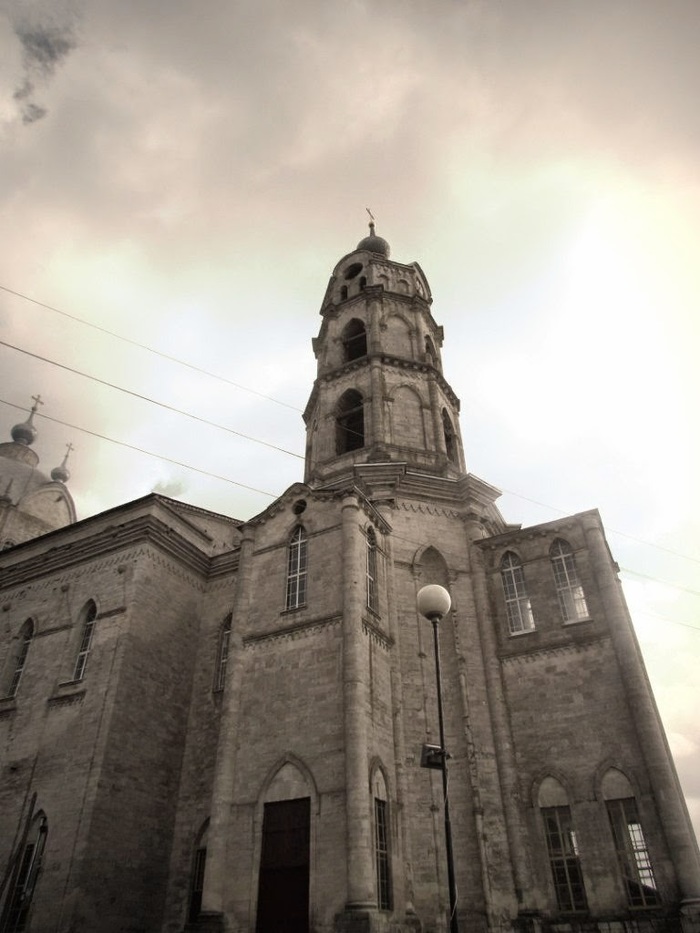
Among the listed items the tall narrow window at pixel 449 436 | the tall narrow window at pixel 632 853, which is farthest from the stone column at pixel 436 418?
the tall narrow window at pixel 632 853

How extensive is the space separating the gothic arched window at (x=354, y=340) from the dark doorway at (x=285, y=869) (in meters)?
20.1

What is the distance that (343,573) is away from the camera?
19.8m

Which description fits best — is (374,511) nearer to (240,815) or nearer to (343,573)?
(343,573)

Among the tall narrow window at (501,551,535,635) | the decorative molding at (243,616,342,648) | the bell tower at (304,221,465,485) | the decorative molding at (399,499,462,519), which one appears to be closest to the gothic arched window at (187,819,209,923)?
the decorative molding at (243,616,342,648)

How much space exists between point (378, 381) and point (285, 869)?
1867 cm

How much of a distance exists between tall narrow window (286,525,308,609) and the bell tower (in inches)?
176

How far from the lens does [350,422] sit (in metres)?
29.4

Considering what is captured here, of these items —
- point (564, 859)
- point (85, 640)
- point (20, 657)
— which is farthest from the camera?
point (20, 657)

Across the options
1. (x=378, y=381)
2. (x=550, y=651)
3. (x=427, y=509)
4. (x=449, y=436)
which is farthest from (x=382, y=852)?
(x=378, y=381)

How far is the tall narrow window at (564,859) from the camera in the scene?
661 inches

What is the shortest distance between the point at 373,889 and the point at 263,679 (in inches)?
256

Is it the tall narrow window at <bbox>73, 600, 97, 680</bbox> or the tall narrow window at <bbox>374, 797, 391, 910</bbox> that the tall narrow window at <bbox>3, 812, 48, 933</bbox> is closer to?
the tall narrow window at <bbox>73, 600, 97, 680</bbox>

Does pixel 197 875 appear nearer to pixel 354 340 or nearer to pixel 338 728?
pixel 338 728

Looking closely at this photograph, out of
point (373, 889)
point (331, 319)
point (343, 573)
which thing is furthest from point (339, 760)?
point (331, 319)
